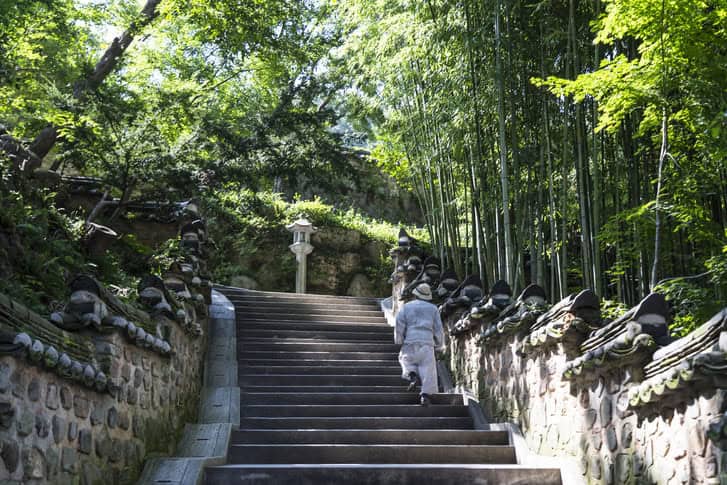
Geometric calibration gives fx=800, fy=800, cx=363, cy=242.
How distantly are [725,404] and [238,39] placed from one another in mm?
11746

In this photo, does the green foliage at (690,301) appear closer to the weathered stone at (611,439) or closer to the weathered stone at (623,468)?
the weathered stone at (611,439)

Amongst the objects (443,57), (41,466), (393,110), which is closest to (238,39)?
(393,110)

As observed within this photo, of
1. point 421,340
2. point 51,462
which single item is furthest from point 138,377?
point 421,340

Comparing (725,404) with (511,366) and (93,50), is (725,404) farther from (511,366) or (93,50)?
(93,50)

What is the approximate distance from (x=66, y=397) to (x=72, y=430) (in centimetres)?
21

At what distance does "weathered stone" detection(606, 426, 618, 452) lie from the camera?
193 inches

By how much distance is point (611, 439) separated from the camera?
493 cm

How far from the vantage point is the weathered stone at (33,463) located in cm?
382

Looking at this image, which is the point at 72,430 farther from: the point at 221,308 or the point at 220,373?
the point at 221,308

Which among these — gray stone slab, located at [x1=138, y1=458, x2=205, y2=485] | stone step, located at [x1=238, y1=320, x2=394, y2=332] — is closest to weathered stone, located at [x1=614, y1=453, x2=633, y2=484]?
gray stone slab, located at [x1=138, y1=458, x2=205, y2=485]

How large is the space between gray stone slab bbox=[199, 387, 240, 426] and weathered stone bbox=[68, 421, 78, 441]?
9.02ft

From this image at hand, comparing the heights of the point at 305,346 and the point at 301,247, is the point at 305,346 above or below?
below

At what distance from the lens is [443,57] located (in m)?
9.55

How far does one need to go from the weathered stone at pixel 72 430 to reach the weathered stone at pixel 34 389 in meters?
0.48
